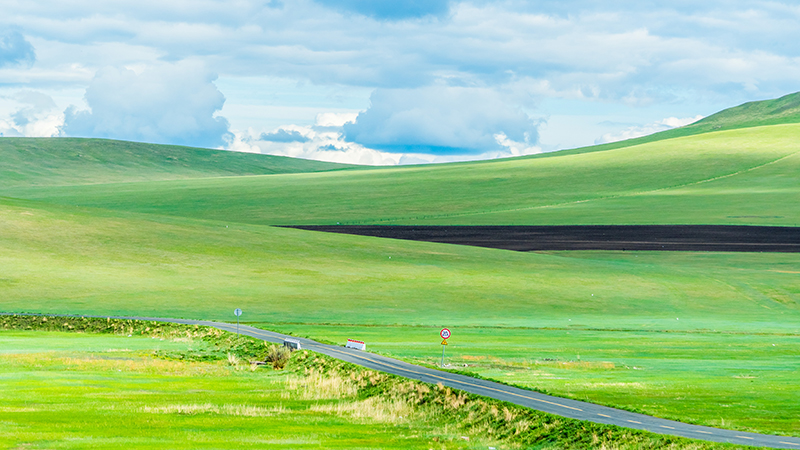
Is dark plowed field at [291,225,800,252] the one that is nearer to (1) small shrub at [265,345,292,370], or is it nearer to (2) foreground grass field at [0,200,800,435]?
(2) foreground grass field at [0,200,800,435]

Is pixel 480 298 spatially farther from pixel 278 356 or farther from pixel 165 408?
pixel 165 408

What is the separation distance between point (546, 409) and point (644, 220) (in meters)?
84.5

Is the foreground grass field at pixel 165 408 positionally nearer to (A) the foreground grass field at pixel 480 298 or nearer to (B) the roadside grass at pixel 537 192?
(A) the foreground grass field at pixel 480 298

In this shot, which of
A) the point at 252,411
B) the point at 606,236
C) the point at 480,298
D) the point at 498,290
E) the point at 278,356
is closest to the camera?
the point at 252,411

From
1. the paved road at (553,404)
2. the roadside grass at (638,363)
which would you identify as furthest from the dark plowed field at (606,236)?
the paved road at (553,404)

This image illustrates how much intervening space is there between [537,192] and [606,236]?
3743 cm

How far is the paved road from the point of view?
842 inches

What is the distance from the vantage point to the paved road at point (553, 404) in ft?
70.2

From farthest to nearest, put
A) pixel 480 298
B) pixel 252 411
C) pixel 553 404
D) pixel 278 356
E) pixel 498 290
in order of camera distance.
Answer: pixel 498 290
pixel 480 298
pixel 278 356
pixel 252 411
pixel 553 404

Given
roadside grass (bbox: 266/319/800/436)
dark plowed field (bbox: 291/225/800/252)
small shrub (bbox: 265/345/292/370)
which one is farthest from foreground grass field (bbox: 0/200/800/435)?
small shrub (bbox: 265/345/292/370)

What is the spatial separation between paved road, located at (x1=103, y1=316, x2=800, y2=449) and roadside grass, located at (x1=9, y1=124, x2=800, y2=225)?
73.7 meters

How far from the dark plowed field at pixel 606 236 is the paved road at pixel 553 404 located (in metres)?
53.1

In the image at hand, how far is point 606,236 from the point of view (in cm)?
9538

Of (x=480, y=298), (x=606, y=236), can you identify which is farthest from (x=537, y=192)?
(x=480, y=298)
